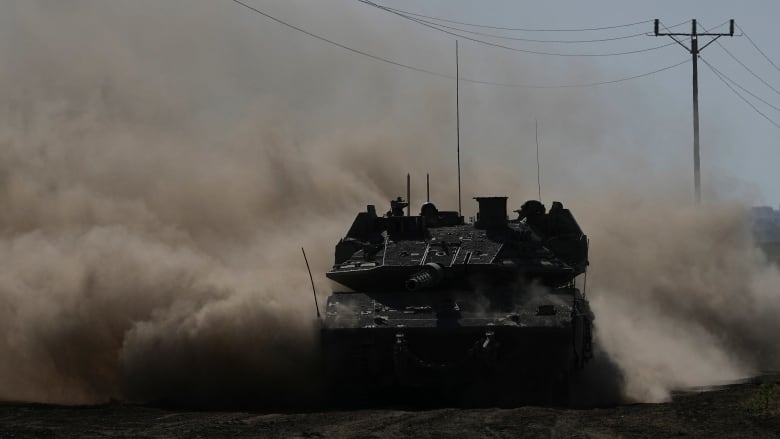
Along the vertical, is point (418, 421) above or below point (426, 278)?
below

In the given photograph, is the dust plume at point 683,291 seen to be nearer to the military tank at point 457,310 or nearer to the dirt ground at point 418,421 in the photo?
the military tank at point 457,310

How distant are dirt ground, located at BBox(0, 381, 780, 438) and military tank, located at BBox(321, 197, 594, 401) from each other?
1029 millimetres

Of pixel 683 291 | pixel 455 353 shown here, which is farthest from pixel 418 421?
pixel 683 291

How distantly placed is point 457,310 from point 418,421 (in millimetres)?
4092

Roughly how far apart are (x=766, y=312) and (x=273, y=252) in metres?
11.8

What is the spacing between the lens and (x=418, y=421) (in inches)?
760

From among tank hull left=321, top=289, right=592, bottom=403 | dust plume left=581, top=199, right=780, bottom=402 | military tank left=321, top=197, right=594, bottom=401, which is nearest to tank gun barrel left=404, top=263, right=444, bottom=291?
military tank left=321, top=197, right=594, bottom=401

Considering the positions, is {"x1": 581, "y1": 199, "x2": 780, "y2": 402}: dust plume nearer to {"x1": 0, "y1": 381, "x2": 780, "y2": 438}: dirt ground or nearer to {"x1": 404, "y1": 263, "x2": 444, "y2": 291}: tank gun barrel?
{"x1": 404, "y1": 263, "x2": 444, "y2": 291}: tank gun barrel

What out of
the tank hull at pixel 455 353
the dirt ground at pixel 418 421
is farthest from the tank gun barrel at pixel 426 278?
the dirt ground at pixel 418 421

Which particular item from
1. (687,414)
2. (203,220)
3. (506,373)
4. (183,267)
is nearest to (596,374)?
(506,373)

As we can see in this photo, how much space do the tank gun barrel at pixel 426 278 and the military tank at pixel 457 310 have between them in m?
0.02

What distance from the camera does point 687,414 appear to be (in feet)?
66.4

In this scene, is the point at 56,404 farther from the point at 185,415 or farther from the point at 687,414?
the point at 687,414

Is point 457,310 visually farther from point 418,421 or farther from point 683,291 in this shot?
point 683,291
